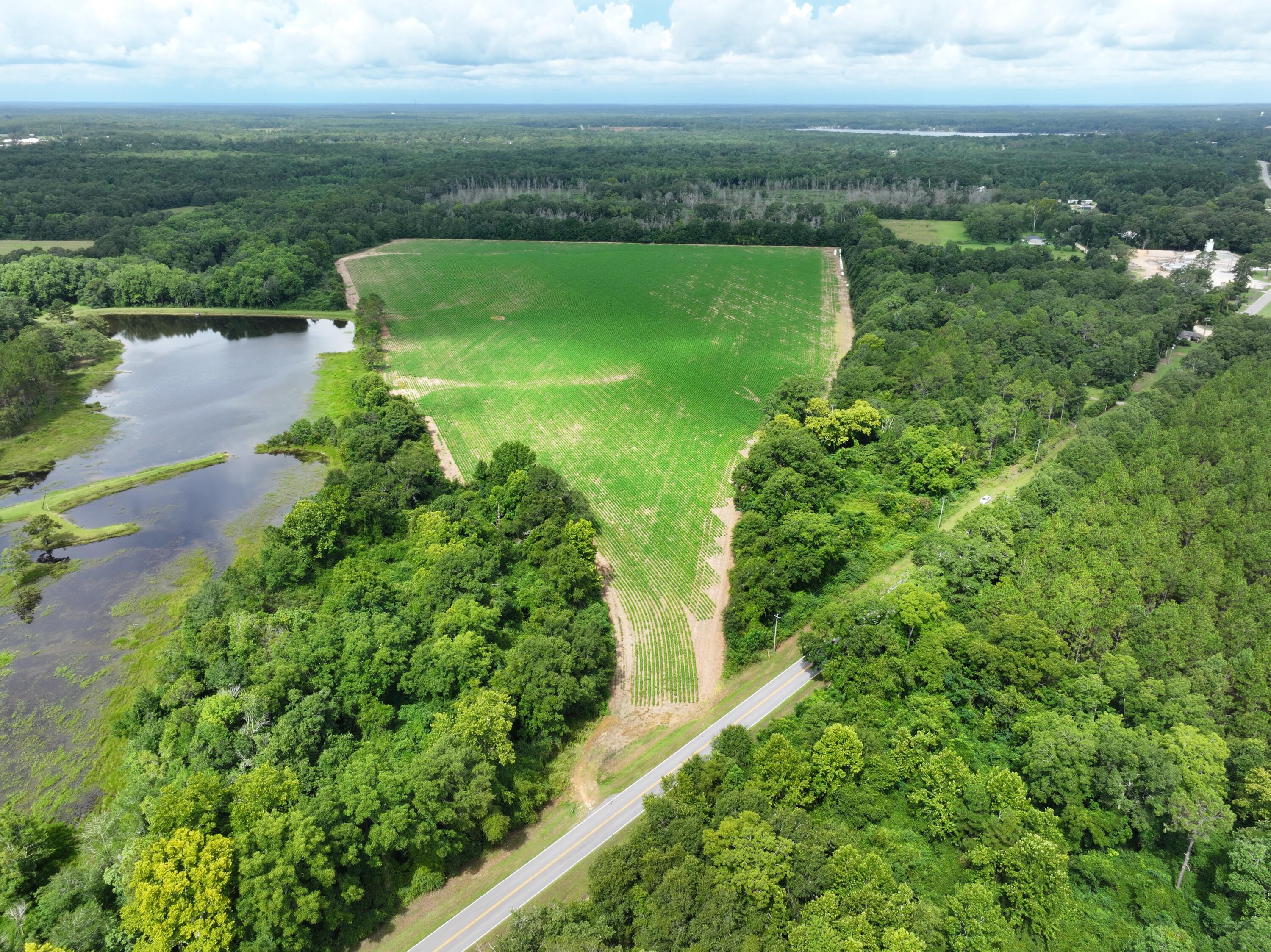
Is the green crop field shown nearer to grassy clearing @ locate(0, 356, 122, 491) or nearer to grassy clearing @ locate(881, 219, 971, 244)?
grassy clearing @ locate(881, 219, 971, 244)

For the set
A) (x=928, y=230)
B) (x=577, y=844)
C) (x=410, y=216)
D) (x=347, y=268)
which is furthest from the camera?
(x=410, y=216)

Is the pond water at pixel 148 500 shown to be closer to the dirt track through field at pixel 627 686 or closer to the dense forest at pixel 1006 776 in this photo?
the dirt track through field at pixel 627 686

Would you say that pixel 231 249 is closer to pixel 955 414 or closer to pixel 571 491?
pixel 571 491

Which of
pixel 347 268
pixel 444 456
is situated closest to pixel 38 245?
pixel 347 268

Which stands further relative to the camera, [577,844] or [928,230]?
[928,230]

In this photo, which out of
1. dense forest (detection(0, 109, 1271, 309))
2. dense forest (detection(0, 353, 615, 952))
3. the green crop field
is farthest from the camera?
dense forest (detection(0, 109, 1271, 309))

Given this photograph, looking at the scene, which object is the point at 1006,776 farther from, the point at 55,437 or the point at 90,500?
the point at 55,437

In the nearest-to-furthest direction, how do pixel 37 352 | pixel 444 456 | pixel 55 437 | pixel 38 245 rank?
pixel 444 456
pixel 55 437
pixel 37 352
pixel 38 245

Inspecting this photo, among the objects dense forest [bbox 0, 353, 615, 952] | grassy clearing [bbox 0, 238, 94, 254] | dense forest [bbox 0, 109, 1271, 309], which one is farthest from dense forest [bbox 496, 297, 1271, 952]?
grassy clearing [bbox 0, 238, 94, 254]
